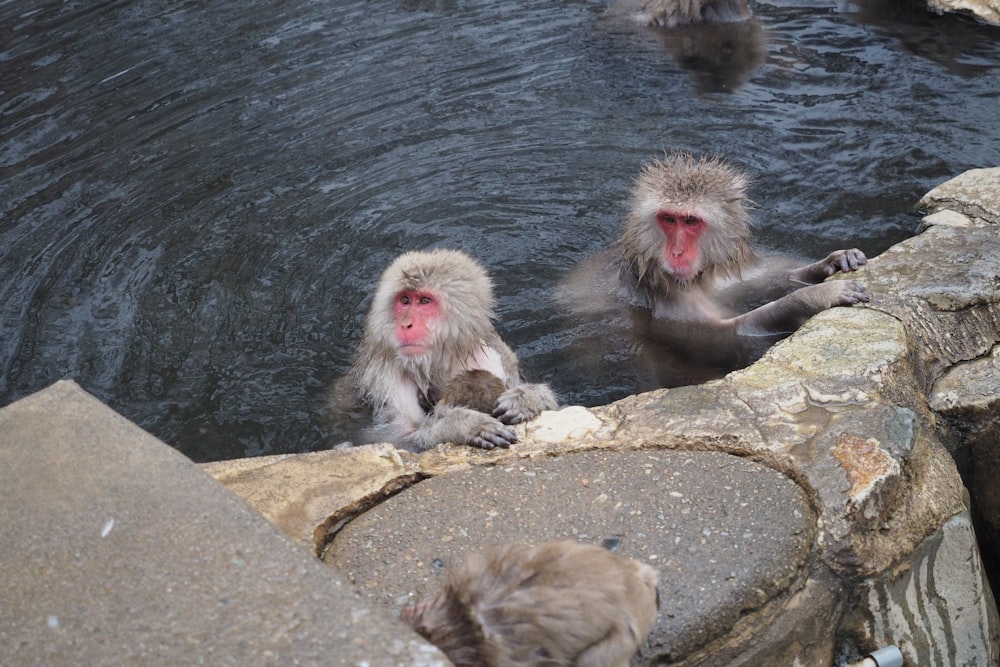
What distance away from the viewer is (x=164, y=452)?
9.07 ft

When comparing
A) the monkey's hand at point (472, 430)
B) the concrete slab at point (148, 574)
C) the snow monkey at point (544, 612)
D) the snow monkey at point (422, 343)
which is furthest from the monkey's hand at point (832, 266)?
the concrete slab at point (148, 574)

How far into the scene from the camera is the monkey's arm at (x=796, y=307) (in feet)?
15.0

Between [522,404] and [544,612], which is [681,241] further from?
[544,612]

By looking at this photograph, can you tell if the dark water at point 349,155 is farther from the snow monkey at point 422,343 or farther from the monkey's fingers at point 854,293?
the monkey's fingers at point 854,293

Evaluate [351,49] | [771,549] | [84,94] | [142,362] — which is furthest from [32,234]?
[771,549]

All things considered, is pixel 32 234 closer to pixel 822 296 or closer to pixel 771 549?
pixel 822 296

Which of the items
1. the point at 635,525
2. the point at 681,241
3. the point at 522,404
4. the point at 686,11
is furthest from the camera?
the point at 686,11

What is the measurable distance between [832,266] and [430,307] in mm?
1993

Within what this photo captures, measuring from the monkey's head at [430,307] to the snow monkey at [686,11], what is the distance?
18.7ft

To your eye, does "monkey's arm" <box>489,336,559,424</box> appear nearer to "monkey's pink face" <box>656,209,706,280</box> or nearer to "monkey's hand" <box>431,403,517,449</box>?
"monkey's hand" <box>431,403,517,449</box>

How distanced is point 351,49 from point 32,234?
11.1ft

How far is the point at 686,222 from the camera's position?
5207 millimetres

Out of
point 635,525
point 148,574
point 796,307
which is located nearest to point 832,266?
point 796,307

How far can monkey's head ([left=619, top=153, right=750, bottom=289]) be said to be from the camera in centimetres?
516
